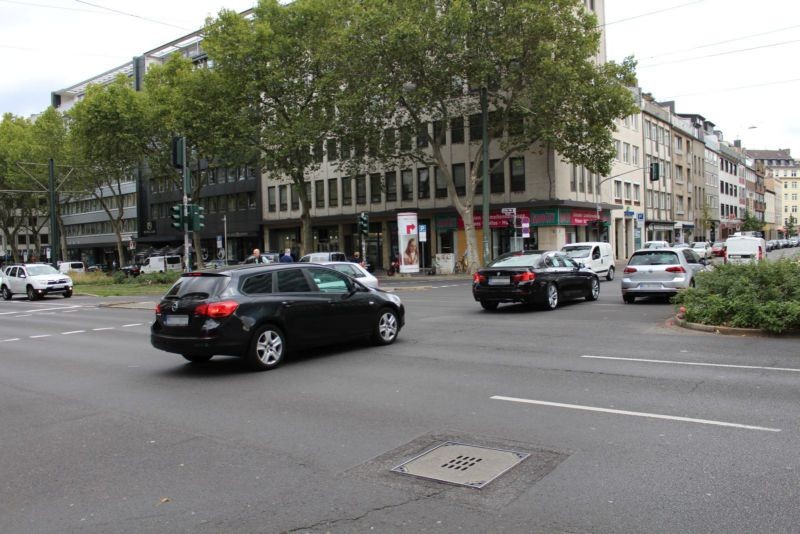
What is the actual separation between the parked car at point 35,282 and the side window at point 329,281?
80.7 ft

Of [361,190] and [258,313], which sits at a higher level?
[361,190]

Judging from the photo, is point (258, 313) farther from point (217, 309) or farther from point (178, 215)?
point (178, 215)

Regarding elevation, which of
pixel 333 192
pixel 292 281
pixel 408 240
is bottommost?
pixel 292 281

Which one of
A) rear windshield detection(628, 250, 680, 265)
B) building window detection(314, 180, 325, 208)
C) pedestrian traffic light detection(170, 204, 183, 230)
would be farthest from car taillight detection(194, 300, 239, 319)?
building window detection(314, 180, 325, 208)

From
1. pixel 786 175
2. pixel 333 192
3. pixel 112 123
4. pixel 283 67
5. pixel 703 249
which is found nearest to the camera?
pixel 283 67

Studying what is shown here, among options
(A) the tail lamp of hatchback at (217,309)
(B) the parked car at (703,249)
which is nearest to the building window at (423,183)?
(B) the parked car at (703,249)

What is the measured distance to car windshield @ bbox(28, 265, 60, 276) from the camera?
3055cm

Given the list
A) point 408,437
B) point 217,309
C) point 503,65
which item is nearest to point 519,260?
point 217,309

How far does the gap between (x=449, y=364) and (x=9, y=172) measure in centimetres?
6252

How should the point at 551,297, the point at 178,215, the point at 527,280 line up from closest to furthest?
the point at 527,280, the point at 551,297, the point at 178,215

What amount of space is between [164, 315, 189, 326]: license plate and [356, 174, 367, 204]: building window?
42.9 m

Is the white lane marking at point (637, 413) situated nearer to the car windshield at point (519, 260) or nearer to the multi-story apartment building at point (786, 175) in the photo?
the car windshield at point (519, 260)

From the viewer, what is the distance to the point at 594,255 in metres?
28.7

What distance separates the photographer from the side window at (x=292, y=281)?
9547mm
